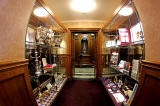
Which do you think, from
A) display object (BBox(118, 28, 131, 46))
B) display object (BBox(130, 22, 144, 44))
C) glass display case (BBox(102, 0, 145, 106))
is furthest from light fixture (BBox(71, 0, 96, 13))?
display object (BBox(130, 22, 144, 44))

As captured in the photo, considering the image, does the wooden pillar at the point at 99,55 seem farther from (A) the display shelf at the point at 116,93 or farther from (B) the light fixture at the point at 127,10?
(B) the light fixture at the point at 127,10

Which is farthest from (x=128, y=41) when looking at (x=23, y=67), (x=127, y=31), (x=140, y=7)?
(x=23, y=67)

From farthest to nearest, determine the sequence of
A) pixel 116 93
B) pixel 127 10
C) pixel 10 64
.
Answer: pixel 116 93
pixel 127 10
pixel 10 64

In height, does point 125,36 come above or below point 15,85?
above

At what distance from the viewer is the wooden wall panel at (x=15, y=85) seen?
0.58 m

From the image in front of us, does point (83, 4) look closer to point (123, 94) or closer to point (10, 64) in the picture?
point (10, 64)

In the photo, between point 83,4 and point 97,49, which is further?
point 97,49

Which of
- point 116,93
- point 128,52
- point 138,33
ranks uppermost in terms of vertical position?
point 138,33

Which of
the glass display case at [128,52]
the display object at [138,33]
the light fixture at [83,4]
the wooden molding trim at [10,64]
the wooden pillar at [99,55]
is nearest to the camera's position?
the wooden molding trim at [10,64]

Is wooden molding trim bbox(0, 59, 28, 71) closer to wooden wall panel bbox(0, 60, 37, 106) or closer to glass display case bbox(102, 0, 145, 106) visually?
wooden wall panel bbox(0, 60, 37, 106)

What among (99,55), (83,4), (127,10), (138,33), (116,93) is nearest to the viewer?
(138,33)

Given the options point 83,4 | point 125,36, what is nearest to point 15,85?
point 125,36

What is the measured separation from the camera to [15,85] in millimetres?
688

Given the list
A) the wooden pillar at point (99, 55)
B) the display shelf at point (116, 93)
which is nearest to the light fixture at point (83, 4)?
the wooden pillar at point (99, 55)
